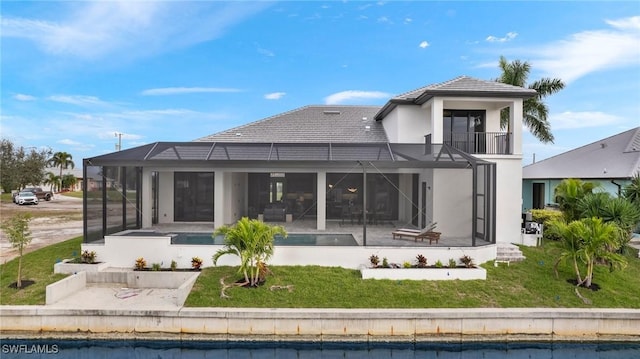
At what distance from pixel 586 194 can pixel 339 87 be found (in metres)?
20.3

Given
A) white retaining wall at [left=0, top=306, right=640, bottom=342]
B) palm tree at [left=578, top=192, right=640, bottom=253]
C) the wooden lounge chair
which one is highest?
palm tree at [left=578, top=192, right=640, bottom=253]

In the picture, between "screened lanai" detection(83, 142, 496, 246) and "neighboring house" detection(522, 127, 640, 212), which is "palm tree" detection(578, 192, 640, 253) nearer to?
"screened lanai" detection(83, 142, 496, 246)

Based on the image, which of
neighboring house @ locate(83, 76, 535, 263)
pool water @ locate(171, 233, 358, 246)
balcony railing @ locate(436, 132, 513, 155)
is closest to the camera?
pool water @ locate(171, 233, 358, 246)

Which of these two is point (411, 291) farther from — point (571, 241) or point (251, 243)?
point (571, 241)

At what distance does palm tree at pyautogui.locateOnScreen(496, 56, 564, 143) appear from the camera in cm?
2356

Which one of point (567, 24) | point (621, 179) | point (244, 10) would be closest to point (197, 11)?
point (244, 10)

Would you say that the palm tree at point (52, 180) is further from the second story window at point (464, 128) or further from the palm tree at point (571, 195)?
the palm tree at point (571, 195)

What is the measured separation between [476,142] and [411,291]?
→ 921 centimetres

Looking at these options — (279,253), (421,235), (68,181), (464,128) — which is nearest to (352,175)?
(464,128)

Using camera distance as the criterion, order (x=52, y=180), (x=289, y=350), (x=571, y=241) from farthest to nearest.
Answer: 1. (x=52, y=180)
2. (x=571, y=241)
3. (x=289, y=350)

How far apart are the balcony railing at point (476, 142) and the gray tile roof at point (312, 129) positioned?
3.95 m

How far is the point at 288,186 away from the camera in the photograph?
58.6 feet

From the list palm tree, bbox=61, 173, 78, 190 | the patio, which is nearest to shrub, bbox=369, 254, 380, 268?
the patio

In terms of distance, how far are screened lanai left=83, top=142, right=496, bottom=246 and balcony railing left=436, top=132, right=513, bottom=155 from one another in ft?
6.46
